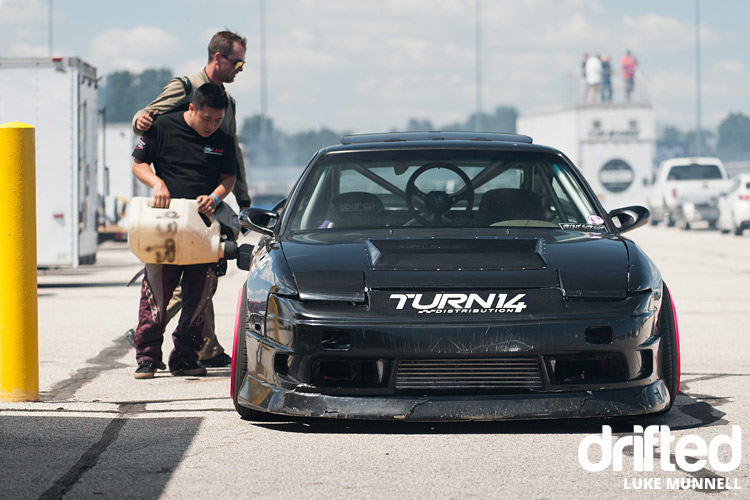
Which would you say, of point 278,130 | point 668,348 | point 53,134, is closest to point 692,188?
point 53,134

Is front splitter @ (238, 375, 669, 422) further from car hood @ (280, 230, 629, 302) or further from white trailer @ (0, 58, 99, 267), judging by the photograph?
white trailer @ (0, 58, 99, 267)

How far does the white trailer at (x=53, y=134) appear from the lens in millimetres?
14453

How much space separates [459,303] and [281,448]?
0.94 meters

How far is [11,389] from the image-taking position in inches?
228

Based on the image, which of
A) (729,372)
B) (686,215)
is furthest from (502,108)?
(729,372)

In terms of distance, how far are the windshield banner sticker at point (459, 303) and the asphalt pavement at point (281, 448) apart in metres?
0.55

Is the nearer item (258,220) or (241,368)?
(241,368)

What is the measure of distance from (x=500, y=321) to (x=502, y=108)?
19202 cm

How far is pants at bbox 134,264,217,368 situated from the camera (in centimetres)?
669

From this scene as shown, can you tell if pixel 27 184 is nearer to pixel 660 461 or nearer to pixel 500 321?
pixel 500 321

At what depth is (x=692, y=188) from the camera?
1238 inches

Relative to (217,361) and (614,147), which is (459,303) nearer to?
(217,361)

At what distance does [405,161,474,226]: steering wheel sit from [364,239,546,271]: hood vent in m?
0.68

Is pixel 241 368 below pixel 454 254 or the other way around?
Answer: below
